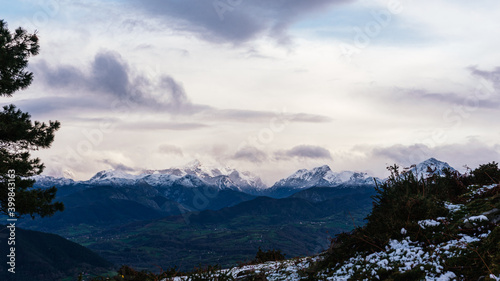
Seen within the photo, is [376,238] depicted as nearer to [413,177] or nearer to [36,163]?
[413,177]

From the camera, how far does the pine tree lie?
31.5 m

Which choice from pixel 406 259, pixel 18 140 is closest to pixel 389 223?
pixel 406 259

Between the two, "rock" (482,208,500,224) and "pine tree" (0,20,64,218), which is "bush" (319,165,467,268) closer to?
"rock" (482,208,500,224)

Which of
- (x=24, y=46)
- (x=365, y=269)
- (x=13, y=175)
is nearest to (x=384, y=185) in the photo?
(x=365, y=269)

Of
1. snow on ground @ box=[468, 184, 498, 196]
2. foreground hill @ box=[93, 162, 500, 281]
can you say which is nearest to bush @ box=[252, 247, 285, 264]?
foreground hill @ box=[93, 162, 500, 281]

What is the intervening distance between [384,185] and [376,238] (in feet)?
12.7

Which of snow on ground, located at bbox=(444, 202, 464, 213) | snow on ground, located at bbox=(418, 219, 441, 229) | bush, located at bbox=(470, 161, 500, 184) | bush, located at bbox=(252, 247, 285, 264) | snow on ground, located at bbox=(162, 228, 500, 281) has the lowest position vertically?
bush, located at bbox=(252, 247, 285, 264)

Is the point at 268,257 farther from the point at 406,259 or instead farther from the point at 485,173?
the point at 485,173

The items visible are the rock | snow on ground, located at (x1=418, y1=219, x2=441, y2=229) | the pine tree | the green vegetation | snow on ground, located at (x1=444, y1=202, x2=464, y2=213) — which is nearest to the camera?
the green vegetation

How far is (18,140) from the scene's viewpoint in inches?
1340

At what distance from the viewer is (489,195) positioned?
13594 mm

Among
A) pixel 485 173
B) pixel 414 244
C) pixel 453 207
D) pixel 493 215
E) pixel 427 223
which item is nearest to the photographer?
pixel 493 215

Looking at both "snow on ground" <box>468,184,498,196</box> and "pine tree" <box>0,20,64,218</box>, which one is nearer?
"snow on ground" <box>468,184,498,196</box>

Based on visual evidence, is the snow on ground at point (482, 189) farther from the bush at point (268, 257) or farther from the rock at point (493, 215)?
the bush at point (268, 257)
